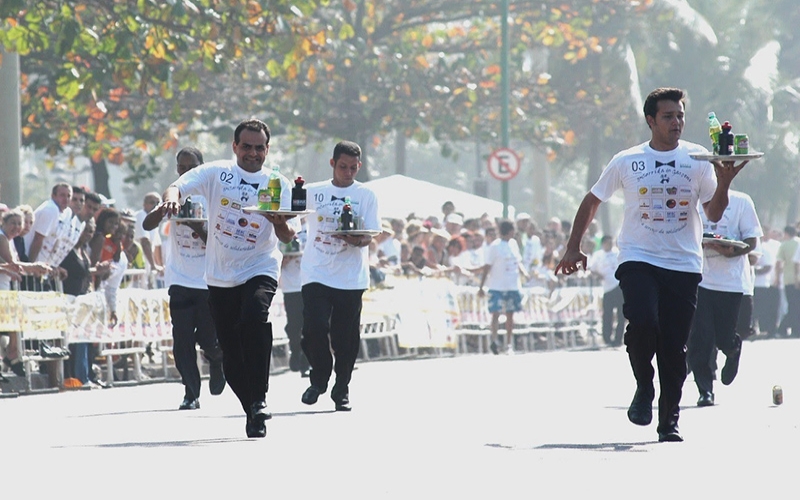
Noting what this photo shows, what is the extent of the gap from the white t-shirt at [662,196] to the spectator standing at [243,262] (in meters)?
1.97

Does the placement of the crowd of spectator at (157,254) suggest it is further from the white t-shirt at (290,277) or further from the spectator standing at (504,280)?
the white t-shirt at (290,277)

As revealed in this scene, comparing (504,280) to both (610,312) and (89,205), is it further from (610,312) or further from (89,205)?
(89,205)

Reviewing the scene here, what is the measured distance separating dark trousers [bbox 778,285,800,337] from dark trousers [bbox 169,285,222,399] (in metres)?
19.9

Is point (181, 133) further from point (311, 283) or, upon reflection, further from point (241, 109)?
point (311, 283)

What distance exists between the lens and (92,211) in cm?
1770

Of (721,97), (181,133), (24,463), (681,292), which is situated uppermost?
(721,97)

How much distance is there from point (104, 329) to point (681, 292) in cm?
861

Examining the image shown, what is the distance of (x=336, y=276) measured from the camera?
1338 centimetres

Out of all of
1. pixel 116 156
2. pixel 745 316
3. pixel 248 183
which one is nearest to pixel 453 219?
pixel 116 156

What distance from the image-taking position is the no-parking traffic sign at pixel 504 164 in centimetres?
2941

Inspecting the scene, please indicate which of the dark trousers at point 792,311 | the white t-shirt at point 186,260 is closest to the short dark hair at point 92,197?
the white t-shirt at point 186,260

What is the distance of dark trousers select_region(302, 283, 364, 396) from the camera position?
13320 mm

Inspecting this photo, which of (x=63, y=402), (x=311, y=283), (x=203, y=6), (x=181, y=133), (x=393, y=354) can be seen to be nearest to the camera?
(x=311, y=283)

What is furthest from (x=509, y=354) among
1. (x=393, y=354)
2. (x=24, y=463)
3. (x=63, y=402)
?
(x=24, y=463)
